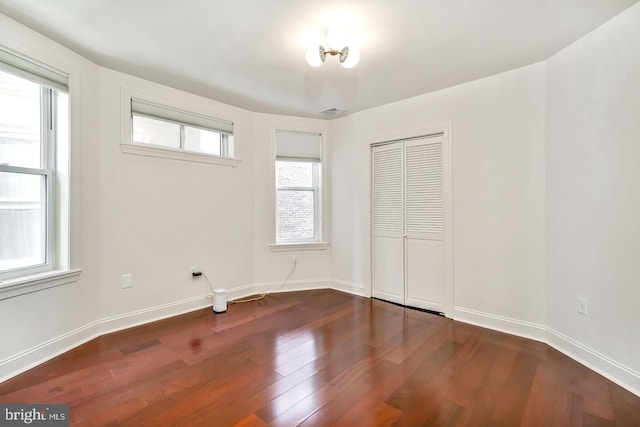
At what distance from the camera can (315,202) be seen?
14.6ft

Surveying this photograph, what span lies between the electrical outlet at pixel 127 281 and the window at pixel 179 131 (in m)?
1.36

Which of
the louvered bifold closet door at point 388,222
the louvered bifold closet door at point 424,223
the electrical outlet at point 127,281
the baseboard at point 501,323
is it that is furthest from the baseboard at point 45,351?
the baseboard at point 501,323

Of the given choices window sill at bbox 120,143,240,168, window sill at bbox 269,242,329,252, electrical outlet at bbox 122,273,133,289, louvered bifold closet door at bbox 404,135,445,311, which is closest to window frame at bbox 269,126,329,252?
window sill at bbox 269,242,329,252

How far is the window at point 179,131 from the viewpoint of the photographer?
3.07 m

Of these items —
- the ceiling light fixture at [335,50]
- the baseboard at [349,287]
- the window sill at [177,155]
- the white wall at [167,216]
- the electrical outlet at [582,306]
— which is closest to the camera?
the ceiling light fixture at [335,50]

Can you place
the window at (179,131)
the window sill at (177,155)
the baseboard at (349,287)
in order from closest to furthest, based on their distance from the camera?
the window sill at (177,155) → the window at (179,131) → the baseboard at (349,287)

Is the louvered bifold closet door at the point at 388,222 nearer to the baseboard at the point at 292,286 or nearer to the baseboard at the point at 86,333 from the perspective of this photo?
the baseboard at the point at 292,286

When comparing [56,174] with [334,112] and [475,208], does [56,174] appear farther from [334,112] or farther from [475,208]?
[475,208]

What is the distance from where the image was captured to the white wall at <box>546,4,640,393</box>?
1988mm

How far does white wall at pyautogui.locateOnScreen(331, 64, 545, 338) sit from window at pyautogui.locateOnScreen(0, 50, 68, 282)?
3.50 m

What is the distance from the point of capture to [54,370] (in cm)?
218

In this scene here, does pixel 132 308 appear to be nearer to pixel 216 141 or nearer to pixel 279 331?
pixel 279 331

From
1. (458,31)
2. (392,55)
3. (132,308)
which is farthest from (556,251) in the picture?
(132,308)

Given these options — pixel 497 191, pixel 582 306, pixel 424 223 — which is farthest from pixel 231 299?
pixel 582 306
